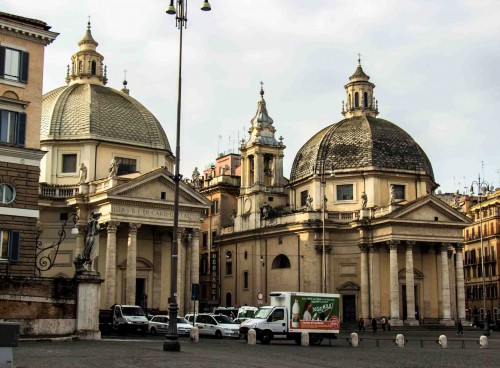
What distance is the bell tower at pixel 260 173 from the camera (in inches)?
2788

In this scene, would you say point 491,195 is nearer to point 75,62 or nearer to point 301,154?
point 301,154

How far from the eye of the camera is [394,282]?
60.9 m

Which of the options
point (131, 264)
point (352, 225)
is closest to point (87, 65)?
point (131, 264)

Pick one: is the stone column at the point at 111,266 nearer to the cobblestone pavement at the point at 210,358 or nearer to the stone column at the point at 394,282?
the cobblestone pavement at the point at 210,358

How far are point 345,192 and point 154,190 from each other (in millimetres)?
19201

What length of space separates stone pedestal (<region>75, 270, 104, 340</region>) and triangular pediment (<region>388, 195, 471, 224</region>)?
33.5m

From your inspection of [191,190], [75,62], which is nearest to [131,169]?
[191,190]

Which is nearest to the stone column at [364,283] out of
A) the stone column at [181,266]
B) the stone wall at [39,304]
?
the stone column at [181,266]

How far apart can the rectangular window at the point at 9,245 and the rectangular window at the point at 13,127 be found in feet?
14.3

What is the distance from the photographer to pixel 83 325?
106 ft

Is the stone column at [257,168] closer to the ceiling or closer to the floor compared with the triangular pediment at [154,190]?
closer to the ceiling

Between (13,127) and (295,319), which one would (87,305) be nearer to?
(13,127)

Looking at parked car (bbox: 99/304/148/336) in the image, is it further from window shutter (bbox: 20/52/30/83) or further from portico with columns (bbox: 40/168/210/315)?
window shutter (bbox: 20/52/30/83)

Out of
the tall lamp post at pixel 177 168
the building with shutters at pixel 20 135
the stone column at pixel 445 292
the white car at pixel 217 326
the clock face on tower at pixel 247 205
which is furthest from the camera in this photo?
the clock face on tower at pixel 247 205
